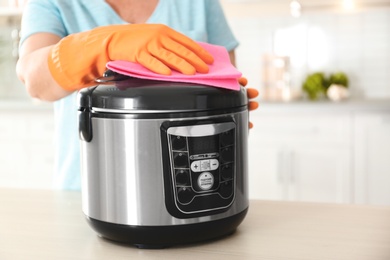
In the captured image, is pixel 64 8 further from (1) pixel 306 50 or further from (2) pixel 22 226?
(1) pixel 306 50

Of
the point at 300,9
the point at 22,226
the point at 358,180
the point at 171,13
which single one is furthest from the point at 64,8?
the point at 300,9

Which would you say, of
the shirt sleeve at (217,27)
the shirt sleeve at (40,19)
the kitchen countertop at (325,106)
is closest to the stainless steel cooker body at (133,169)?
the shirt sleeve at (40,19)

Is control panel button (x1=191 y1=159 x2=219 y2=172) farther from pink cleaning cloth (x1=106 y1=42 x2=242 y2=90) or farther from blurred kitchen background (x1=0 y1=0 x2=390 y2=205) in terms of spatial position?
blurred kitchen background (x1=0 y1=0 x2=390 y2=205)

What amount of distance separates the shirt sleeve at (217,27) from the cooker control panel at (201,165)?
71 cm

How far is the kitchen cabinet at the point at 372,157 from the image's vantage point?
2.65 meters

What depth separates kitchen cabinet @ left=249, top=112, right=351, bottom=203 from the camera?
2709mm

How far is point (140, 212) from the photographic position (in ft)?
2.46

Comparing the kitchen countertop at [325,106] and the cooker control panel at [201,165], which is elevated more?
the cooker control panel at [201,165]

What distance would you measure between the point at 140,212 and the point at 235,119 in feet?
0.56

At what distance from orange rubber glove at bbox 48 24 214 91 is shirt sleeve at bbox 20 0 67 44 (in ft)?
1.10

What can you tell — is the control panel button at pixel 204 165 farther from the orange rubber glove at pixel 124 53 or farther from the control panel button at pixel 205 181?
the orange rubber glove at pixel 124 53

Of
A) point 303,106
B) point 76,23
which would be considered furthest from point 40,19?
point 303,106

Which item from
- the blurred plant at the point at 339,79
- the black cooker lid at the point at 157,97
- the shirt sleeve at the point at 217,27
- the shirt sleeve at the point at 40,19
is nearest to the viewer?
the black cooker lid at the point at 157,97

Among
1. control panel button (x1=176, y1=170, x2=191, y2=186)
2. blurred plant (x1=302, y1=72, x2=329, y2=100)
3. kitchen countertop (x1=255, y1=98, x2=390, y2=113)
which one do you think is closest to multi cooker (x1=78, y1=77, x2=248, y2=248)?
control panel button (x1=176, y1=170, x2=191, y2=186)
